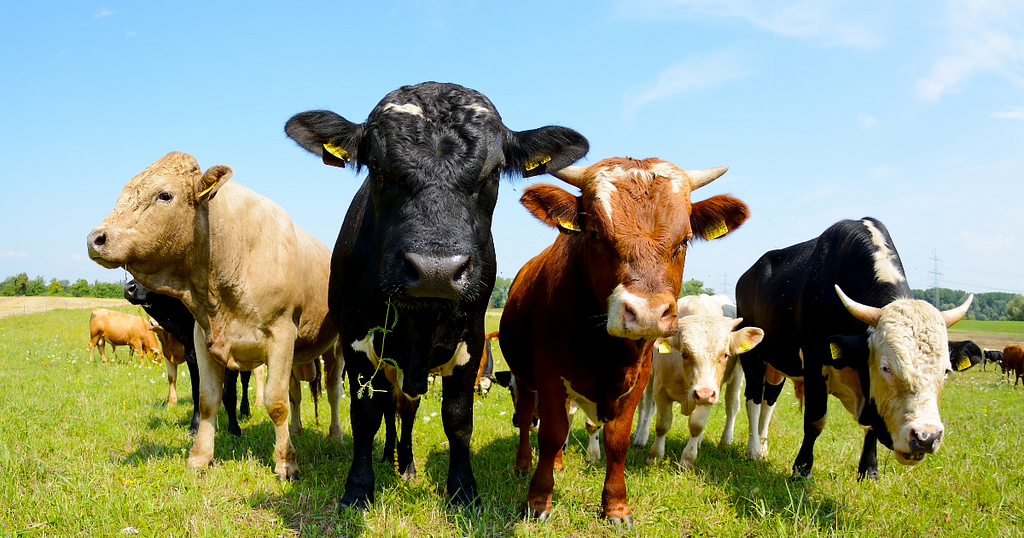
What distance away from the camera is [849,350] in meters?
4.41

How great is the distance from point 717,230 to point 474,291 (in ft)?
5.79

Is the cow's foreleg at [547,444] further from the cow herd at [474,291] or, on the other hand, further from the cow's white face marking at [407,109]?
the cow's white face marking at [407,109]

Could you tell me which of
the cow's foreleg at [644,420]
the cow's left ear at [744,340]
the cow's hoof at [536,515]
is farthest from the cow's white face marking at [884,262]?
the cow's hoof at [536,515]

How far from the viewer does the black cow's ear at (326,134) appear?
3.84m

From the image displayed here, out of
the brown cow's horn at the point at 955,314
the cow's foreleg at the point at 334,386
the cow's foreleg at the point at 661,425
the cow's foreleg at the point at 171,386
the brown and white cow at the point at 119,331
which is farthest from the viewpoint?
the brown and white cow at the point at 119,331

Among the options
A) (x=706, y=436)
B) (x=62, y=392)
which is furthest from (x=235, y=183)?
(x=706, y=436)

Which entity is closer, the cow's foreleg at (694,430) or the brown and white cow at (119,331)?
the cow's foreleg at (694,430)

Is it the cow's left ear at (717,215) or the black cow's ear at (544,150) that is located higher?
the black cow's ear at (544,150)

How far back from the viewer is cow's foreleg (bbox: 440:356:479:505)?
4059 millimetres

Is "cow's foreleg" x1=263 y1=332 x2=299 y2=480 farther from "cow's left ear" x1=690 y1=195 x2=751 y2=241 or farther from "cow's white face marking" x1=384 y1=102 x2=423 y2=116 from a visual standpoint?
"cow's left ear" x1=690 y1=195 x2=751 y2=241

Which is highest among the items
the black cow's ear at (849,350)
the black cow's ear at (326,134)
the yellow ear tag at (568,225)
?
the black cow's ear at (326,134)

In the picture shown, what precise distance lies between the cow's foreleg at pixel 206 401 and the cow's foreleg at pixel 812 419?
5.19 metres

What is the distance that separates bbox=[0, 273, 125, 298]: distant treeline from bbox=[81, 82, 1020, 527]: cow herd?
275 feet

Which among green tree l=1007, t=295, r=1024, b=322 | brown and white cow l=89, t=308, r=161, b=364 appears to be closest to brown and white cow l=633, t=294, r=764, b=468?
brown and white cow l=89, t=308, r=161, b=364
